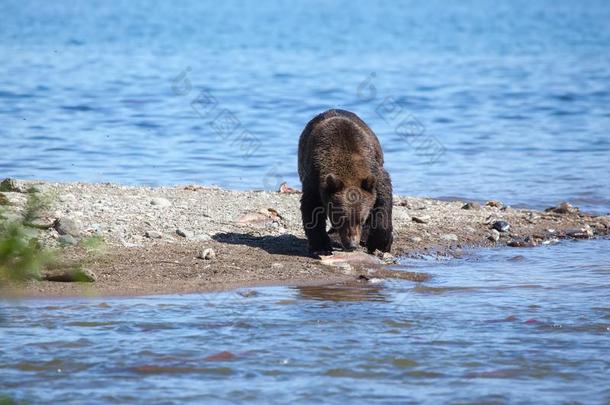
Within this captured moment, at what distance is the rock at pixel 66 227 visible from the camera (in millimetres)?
11578

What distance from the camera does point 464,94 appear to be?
109ft

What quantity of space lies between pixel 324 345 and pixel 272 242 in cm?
359

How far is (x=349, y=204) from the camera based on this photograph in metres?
11.7

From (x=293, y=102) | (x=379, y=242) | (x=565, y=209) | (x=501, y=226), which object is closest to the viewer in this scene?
(x=379, y=242)

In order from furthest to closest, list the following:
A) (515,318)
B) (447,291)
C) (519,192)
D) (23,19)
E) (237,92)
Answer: (23,19) < (237,92) < (519,192) < (447,291) < (515,318)

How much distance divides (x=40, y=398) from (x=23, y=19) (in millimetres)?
61151

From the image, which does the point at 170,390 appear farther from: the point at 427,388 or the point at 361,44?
the point at 361,44

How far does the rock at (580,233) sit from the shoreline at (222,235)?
1cm

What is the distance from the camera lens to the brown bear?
38.4 ft

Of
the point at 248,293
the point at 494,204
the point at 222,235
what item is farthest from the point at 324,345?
the point at 494,204

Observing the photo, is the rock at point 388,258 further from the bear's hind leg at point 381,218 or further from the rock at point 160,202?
the rock at point 160,202

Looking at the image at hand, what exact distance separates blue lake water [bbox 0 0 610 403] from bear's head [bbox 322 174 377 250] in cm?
86

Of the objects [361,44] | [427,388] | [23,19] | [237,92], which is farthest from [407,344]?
[23,19]

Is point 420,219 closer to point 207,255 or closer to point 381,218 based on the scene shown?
point 381,218
